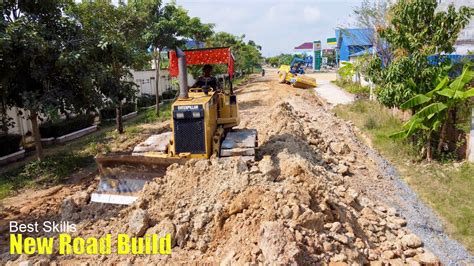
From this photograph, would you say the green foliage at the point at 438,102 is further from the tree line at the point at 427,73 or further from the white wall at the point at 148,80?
the white wall at the point at 148,80

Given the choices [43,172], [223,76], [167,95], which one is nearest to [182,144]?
[223,76]

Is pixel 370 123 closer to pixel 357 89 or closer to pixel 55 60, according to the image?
pixel 55 60

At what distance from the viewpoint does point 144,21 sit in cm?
1730

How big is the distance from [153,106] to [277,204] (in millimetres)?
20301

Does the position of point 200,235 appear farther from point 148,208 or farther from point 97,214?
point 97,214

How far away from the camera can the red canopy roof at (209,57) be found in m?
8.67

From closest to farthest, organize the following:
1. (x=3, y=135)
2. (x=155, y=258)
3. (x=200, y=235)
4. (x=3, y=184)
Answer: (x=155, y=258) < (x=200, y=235) < (x=3, y=184) < (x=3, y=135)

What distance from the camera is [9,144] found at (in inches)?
476

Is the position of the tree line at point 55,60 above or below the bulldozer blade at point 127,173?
above

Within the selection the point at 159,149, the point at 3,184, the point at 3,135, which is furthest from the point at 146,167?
the point at 3,135

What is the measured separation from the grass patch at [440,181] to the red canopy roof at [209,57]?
17.1 ft

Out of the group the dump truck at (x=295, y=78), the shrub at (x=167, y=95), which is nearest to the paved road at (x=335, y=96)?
the dump truck at (x=295, y=78)

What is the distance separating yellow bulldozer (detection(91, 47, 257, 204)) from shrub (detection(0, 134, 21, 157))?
611cm

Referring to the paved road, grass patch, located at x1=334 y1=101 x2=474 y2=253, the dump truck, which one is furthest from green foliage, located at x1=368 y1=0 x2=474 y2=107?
the dump truck
